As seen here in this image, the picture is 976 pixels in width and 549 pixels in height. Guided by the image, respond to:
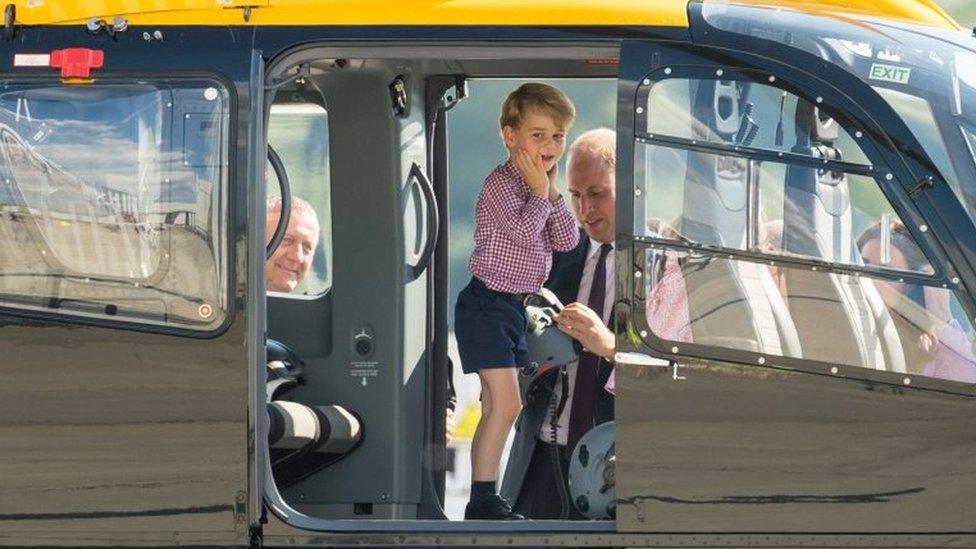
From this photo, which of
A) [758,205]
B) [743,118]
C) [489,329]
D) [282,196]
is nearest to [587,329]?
[489,329]

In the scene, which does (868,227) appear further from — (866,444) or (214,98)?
(214,98)

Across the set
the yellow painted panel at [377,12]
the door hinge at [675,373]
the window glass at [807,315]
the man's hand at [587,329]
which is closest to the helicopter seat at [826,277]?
the window glass at [807,315]

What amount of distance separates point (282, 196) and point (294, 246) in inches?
12.1

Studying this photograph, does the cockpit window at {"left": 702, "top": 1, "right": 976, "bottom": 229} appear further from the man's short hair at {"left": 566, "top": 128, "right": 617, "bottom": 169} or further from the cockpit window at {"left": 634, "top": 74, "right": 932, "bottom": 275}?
the man's short hair at {"left": 566, "top": 128, "right": 617, "bottom": 169}

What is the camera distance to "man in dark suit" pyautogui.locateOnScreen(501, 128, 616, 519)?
609cm

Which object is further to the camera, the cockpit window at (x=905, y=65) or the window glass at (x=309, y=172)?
the window glass at (x=309, y=172)

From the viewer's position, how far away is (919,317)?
482 cm

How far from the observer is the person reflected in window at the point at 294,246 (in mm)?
6199

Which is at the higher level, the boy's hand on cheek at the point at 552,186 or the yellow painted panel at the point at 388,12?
the yellow painted panel at the point at 388,12

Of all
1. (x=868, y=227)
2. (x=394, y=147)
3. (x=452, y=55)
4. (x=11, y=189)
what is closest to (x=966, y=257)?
(x=868, y=227)

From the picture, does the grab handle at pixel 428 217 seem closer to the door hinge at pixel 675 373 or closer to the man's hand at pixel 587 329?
the man's hand at pixel 587 329

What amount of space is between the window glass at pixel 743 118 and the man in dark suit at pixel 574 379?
1.11 metres

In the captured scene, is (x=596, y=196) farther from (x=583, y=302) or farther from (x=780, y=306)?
(x=780, y=306)

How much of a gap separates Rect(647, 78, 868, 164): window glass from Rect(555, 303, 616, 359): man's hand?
77cm
